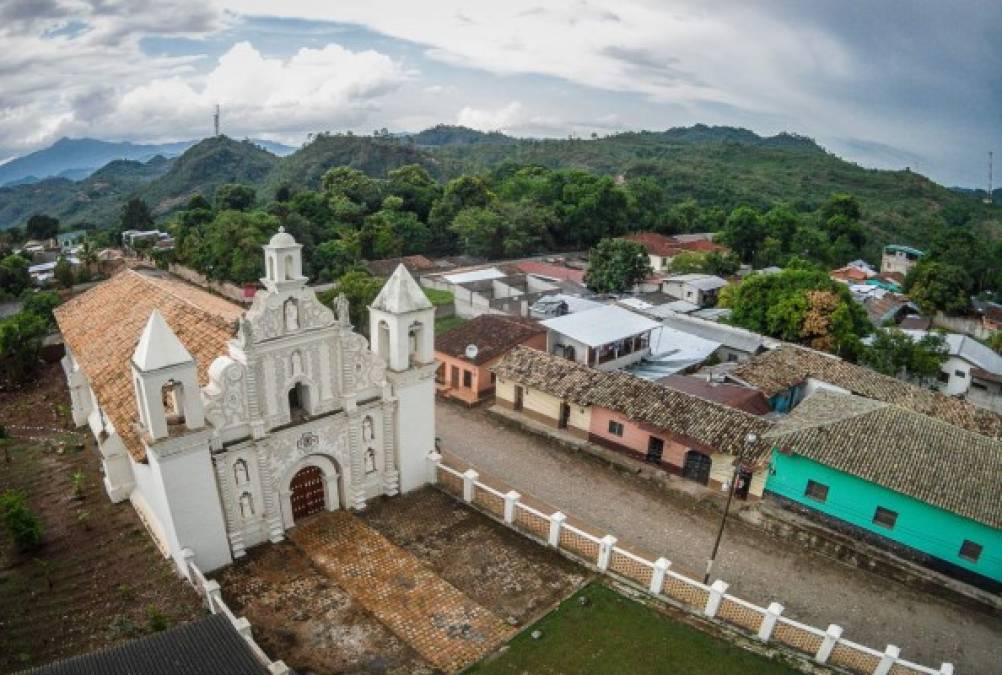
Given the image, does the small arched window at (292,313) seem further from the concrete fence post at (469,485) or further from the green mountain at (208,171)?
the green mountain at (208,171)

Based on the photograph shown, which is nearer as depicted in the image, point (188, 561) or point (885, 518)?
point (188, 561)

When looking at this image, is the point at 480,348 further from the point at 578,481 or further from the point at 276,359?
the point at 276,359

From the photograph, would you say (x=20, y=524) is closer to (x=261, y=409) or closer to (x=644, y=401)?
(x=261, y=409)

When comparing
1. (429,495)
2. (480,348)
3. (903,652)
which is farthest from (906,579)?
(480,348)

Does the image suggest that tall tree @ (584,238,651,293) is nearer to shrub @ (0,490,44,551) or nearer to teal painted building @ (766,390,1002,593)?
teal painted building @ (766,390,1002,593)

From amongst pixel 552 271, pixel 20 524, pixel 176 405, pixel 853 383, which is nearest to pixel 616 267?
pixel 552 271

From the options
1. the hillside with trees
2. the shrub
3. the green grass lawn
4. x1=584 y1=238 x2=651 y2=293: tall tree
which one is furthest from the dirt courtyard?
the hillside with trees
